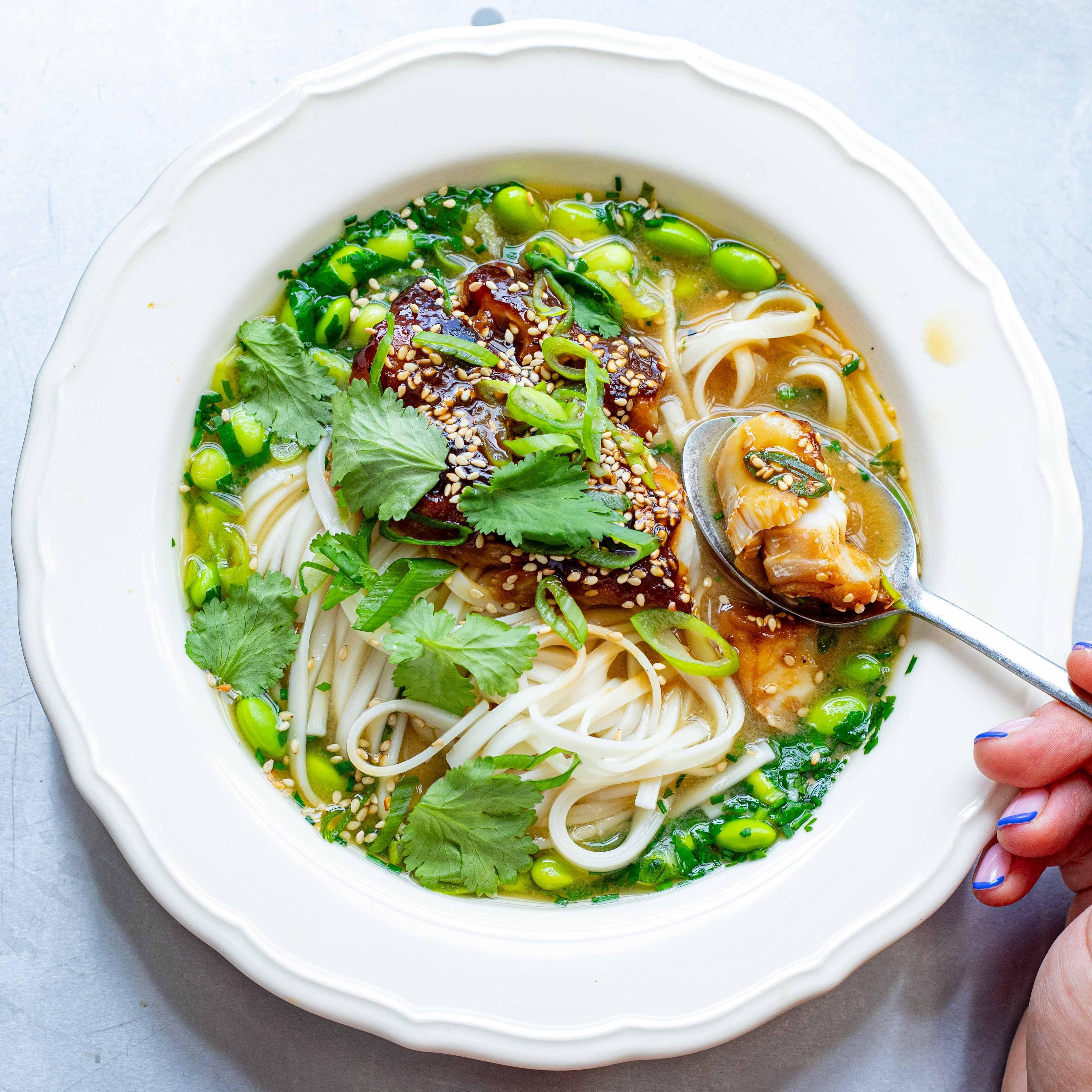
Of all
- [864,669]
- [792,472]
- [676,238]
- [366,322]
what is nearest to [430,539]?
[366,322]

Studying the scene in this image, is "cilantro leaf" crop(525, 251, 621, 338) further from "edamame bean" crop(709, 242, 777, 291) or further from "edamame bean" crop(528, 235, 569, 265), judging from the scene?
"edamame bean" crop(709, 242, 777, 291)

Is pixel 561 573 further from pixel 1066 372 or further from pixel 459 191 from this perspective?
pixel 1066 372

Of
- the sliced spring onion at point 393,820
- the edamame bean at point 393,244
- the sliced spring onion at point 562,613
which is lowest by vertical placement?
the sliced spring onion at point 393,820

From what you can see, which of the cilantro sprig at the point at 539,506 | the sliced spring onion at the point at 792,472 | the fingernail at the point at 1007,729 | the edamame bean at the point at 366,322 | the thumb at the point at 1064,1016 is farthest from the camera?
the edamame bean at the point at 366,322

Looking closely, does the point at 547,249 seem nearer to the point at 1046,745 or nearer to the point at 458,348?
the point at 458,348

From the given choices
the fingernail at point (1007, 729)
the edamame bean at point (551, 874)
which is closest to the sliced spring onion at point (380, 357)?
the edamame bean at point (551, 874)

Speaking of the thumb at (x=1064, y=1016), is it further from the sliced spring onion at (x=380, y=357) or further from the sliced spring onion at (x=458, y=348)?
the sliced spring onion at (x=380, y=357)
